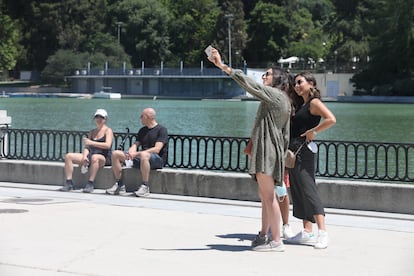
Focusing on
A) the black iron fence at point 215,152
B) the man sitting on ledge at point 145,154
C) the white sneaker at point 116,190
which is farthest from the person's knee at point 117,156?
the black iron fence at point 215,152

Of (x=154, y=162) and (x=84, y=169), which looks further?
(x=84, y=169)

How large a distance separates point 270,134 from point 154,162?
4771mm

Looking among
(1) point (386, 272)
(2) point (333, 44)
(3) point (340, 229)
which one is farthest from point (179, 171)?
(2) point (333, 44)

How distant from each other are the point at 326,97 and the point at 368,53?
27.4 feet

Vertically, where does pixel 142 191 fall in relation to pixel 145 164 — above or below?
below

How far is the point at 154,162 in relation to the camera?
495 inches

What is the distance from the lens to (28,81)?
471ft

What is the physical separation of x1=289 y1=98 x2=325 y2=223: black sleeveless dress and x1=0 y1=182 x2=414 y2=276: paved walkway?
45 cm

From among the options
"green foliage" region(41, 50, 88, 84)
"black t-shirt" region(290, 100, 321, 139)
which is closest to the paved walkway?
"black t-shirt" region(290, 100, 321, 139)

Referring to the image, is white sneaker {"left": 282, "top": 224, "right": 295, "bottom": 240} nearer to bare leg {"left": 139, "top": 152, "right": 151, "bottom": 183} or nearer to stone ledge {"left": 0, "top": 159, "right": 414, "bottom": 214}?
stone ledge {"left": 0, "top": 159, "right": 414, "bottom": 214}

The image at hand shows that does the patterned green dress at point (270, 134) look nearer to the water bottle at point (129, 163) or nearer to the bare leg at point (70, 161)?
the water bottle at point (129, 163)

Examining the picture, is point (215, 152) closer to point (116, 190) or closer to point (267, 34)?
point (116, 190)

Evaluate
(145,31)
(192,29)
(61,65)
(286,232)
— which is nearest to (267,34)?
(192,29)

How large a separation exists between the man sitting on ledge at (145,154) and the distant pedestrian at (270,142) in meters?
4.35
